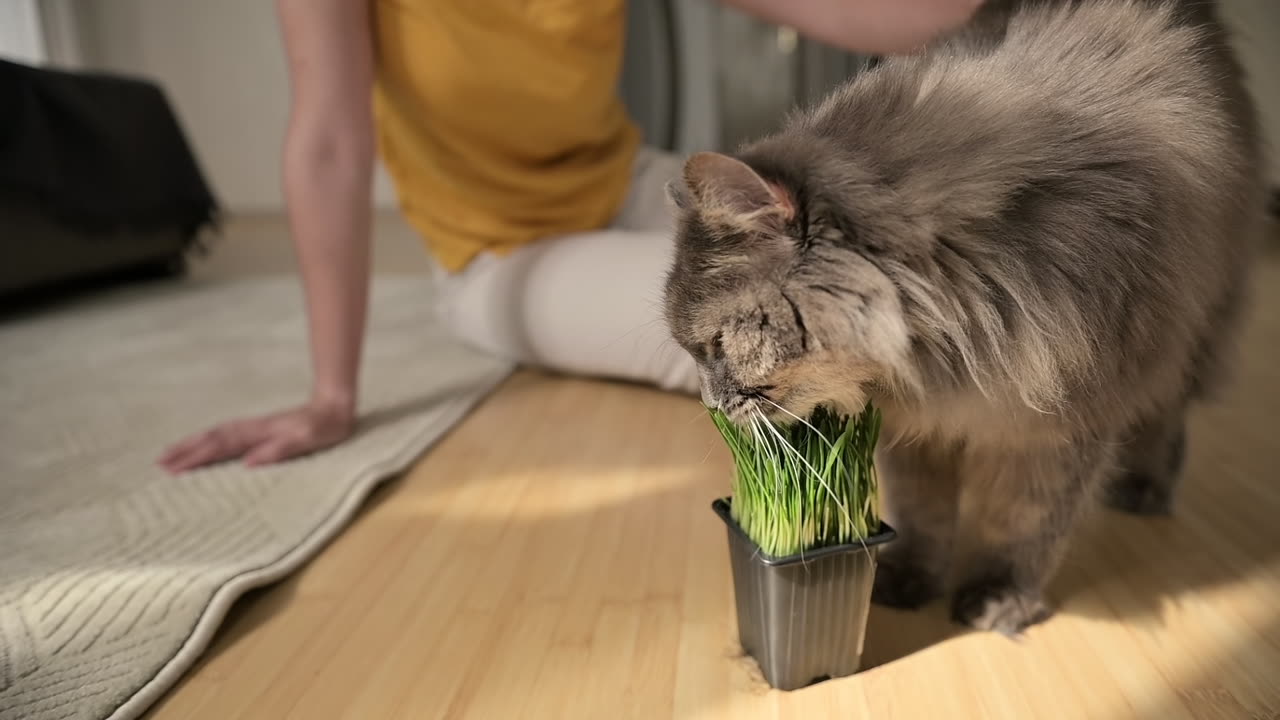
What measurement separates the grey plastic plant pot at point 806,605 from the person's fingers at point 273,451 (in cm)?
90

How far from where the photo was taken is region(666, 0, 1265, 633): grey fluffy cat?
0.75 m

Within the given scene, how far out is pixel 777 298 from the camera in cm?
77

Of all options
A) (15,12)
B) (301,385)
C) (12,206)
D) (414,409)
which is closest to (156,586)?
(414,409)

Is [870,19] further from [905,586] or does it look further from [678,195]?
[905,586]

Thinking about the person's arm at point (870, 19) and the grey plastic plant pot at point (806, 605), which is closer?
the grey plastic plant pot at point (806, 605)

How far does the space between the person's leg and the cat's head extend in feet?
2.78

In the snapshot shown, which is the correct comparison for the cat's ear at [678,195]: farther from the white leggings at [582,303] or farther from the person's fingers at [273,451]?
the person's fingers at [273,451]

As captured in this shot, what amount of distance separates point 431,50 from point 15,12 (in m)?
4.36

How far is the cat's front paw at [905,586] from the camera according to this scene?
106 cm

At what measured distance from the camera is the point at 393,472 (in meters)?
1.45

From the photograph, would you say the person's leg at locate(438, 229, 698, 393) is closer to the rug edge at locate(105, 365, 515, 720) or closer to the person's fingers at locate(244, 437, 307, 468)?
the rug edge at locate(105, 365, 515, 720)

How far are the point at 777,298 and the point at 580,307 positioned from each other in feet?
3.66

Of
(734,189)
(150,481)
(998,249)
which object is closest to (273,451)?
(150,481)

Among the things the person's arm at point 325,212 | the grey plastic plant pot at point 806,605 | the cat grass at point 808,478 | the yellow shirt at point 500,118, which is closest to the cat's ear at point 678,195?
the cat grass at point 808,478
